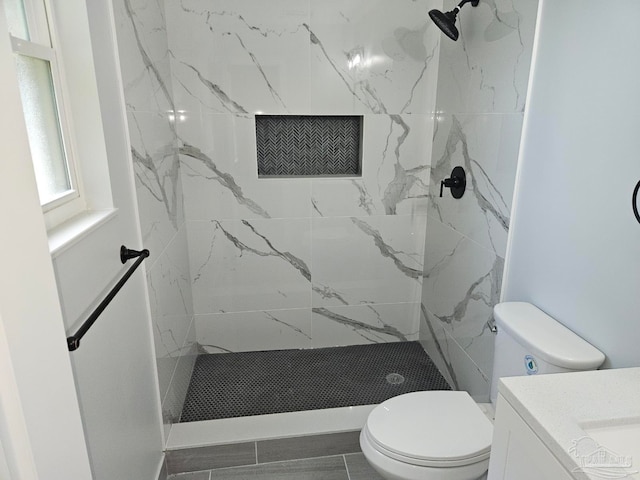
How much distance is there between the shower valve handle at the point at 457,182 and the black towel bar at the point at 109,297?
1.35 meters

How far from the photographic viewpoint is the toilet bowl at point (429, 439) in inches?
51.1

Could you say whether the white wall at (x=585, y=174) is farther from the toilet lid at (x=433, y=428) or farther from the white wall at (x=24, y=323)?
the white wall at (x=24, y=323)

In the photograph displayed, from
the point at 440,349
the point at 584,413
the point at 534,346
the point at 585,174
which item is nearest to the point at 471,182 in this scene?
the point at 585,174

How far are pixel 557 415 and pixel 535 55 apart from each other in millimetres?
1217

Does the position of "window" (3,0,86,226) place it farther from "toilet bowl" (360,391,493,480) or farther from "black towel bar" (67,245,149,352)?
"toilet bowl" (360,391,493,480)

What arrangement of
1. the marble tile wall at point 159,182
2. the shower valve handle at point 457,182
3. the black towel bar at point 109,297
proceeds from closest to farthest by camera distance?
the black towel bar at point 109,297 → the marble tile wall at point 159,182 → the shower valve handle at point 457,182

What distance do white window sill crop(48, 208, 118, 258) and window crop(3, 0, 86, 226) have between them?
0.08 ft

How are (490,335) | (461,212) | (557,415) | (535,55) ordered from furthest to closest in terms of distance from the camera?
(461,212) < (490,335) < (535,55) < (557,415)

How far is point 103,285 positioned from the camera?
1.17 metres

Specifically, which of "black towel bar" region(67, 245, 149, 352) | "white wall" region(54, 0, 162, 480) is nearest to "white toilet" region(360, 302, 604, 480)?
"white wall" region(54, 0, 162, 480)

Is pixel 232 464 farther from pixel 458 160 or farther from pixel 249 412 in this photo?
pixel 458 160

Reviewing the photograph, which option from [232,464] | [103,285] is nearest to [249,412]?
[232,464]

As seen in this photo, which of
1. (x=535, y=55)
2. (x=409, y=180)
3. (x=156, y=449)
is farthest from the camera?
(x=409, y=180)

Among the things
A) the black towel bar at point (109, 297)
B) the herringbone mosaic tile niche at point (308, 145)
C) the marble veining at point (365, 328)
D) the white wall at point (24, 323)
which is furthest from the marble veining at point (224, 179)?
the white wall at point (24, 323)
